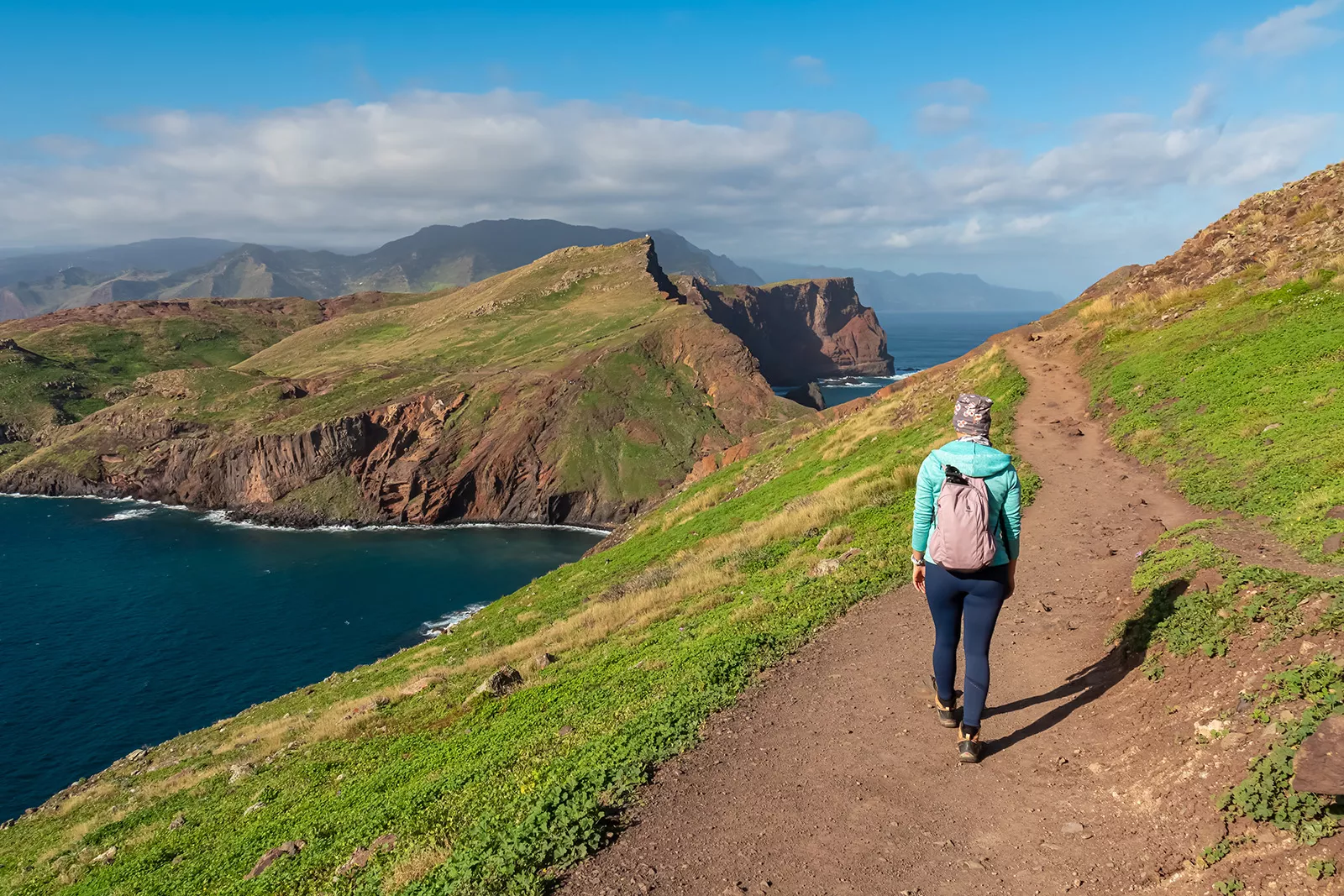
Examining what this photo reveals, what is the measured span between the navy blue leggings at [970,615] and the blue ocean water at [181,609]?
165 ft

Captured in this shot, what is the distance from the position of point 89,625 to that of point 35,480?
3032 inches

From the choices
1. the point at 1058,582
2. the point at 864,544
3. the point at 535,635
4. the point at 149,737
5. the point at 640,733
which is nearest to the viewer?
the point at 640,733

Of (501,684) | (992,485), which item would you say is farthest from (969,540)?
(501,684)

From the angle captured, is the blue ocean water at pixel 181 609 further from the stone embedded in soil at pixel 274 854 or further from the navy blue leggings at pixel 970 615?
the navy blue leggings at pixel 970 615

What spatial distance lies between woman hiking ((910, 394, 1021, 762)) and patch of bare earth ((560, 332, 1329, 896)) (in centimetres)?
90

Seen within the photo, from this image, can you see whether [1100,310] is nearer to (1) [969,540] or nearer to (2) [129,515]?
(1) [969,540]

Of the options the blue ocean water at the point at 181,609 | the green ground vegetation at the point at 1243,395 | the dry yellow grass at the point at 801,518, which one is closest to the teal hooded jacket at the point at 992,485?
the green ground vegetation at the point at 1243,395

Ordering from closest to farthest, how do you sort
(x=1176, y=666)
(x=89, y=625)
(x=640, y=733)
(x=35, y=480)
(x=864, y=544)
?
1. (x=1176, y=666)
2. (x=640, y=733)
3. (x=864, y=544)
4. (x=89, y=625)
5. (x=35, y=480)

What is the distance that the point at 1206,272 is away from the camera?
115 ft

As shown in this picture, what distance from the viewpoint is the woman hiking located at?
7301mm

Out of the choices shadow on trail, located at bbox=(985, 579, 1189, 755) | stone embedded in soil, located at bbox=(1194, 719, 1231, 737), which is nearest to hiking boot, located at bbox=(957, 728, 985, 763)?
shadow on trail, located at bbox=(985, 579, 1189, 755)

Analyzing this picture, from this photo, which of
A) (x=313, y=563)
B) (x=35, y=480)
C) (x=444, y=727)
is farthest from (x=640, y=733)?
(x=35, y=480)

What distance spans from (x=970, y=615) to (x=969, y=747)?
160 centimetres

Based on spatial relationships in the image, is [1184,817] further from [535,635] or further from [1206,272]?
[1206,272]
